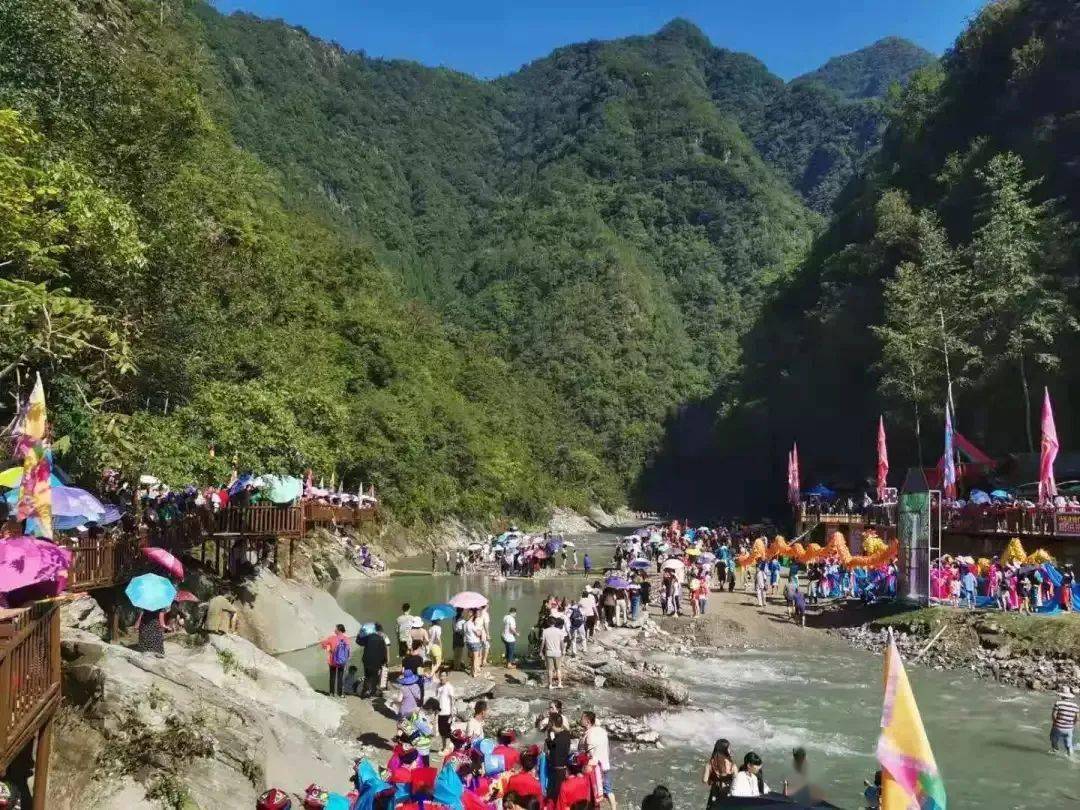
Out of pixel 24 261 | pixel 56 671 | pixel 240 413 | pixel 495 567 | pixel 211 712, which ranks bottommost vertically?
pixel 495 567

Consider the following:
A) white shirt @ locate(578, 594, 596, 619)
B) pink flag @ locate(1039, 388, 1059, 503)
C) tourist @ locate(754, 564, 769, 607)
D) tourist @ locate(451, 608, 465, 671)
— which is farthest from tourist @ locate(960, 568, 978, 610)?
tourist @ locate(451, 608, 465, 671)

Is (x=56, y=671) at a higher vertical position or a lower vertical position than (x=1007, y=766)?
higher

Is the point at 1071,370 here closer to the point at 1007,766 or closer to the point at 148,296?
the point at 1007,766

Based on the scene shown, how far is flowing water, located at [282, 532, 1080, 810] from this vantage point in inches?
562

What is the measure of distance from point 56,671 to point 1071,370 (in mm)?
46988

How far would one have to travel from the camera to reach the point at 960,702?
19.8 metres

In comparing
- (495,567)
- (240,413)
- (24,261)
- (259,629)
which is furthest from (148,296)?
(495,567)

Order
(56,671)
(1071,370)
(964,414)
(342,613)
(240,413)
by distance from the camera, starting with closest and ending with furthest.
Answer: (56,671) < (240,413) < (342,613) < (1071,370) < (964,414)

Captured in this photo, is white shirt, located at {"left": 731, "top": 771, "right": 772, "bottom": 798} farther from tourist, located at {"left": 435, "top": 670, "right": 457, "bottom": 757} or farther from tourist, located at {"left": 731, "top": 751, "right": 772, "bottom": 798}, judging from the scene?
tourist, located at {"left": 435, "top": 670, "right": 457, "bottom": 757}

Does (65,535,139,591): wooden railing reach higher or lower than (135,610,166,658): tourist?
higher

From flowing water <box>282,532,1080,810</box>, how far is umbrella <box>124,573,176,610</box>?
4757 millimetres

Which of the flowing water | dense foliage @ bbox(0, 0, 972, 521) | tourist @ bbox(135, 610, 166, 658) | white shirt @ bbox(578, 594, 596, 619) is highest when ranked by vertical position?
dense foliage @ bbox(0, 0, 972, 521)

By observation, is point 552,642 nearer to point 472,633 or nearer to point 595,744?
point 472,633

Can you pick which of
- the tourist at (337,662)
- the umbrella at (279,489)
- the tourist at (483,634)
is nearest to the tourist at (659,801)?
the tourist at (337,662)
